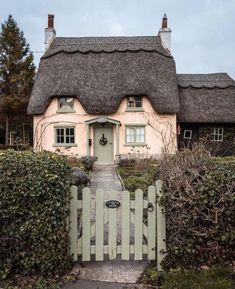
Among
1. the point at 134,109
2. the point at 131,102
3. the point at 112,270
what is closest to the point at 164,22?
the point at 131,102

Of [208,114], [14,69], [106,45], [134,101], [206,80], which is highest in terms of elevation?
[106,45]

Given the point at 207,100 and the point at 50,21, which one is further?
the point at 50,21

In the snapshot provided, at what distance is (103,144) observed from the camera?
60.9 ft

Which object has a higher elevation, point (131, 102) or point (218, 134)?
point (131, 102)

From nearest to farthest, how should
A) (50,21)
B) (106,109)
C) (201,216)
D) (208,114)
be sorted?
1. (201,216)
2. (106,109)
3. (208,114)
4. (50,21)

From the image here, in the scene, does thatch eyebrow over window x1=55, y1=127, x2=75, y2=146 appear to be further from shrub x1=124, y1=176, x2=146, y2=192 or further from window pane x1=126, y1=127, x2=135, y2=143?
shrub x1=124, y1=176, x2=146, y2=192

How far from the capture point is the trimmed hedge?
344 cm

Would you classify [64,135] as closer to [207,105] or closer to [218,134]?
[207,105]

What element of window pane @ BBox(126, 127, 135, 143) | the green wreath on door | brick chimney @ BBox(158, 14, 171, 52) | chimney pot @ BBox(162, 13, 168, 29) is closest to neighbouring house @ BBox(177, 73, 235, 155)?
brick chimney @ BBox(158, 14, 171, 52)

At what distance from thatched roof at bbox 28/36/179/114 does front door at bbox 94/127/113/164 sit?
1.33 meters

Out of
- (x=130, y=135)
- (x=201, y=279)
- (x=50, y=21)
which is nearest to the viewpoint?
(x=201, y=279)

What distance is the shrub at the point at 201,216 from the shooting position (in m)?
3.59

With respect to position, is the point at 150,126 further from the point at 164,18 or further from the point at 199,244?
the point at 199,244

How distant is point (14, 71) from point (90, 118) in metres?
12.8
